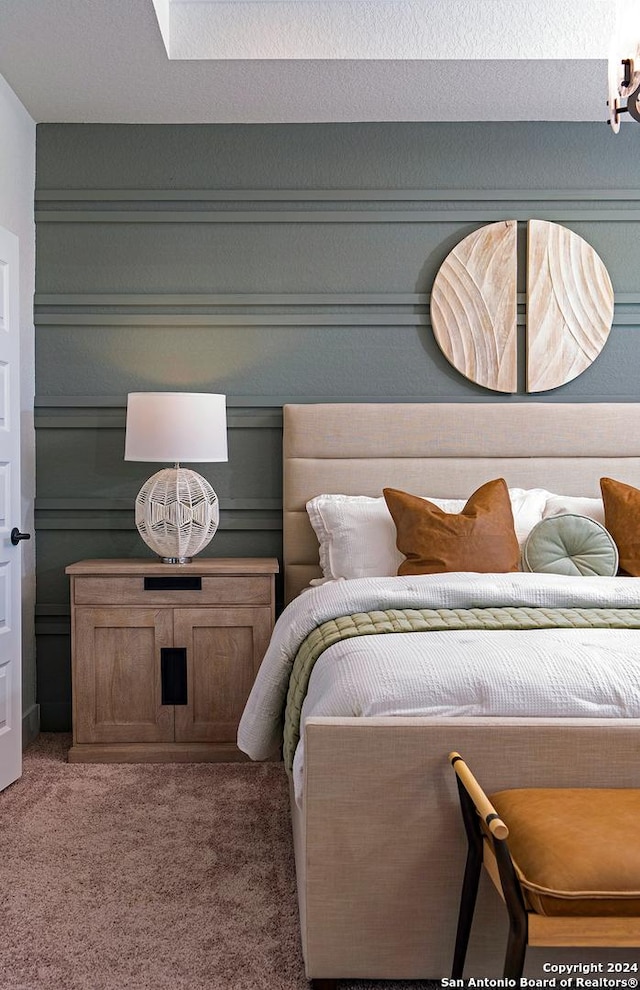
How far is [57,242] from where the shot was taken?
3633 mm

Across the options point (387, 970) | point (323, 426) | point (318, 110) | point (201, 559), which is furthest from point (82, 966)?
point (318, 110)

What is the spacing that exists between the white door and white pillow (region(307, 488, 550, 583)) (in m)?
1.12

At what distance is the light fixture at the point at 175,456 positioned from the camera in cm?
327

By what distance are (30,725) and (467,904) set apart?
2.40m

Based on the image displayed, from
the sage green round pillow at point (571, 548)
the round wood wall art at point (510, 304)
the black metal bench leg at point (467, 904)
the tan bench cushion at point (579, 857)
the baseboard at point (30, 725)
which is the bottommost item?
the baseboard at point (30, 725)

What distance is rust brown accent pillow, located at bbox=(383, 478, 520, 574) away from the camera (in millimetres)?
2955

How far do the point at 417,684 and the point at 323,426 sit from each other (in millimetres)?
1888

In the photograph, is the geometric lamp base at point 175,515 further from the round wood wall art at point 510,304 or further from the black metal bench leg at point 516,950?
the black metal bench leg at point 516,950

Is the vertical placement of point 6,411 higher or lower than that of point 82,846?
higher

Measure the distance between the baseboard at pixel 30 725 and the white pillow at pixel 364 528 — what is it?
132cm

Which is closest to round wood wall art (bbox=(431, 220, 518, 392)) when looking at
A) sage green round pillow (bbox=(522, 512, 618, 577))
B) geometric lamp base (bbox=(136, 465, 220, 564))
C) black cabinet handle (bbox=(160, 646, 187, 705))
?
sage green round pillow (bbox=(522, 512, 618, 577))

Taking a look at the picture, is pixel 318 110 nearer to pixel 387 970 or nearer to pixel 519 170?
pixel 519 170

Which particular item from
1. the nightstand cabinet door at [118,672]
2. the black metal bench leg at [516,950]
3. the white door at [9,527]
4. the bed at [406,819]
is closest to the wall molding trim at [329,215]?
the white door at [9,527]

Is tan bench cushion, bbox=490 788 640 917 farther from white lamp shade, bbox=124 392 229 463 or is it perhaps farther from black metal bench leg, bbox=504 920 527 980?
white lamp shade, bbox=124 392 229 463
